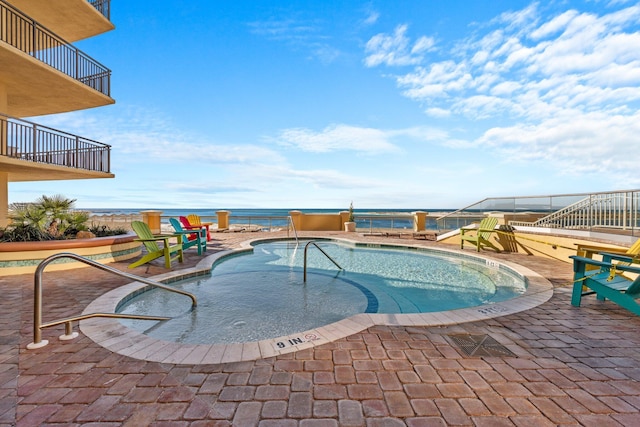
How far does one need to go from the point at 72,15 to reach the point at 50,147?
17.0 feet

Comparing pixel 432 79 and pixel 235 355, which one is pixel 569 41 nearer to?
pixel 432 79

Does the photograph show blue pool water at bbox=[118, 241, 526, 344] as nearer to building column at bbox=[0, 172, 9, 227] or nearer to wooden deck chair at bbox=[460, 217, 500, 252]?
wooden deck chair at bbox=[460, 217, 500, 252]

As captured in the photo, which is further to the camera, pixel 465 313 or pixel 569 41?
pixel 569 41

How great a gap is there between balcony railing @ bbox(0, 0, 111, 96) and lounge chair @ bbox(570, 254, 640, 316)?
14.2m

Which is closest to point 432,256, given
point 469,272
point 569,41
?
point 469,272

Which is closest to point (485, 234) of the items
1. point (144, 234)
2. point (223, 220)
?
point (144, 234)

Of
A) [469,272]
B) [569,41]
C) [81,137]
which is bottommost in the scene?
[469,272]

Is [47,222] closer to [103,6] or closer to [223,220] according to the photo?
[223,220]

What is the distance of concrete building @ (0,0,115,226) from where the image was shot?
8.27 metres

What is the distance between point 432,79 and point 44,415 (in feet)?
35.0

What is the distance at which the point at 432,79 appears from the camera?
8977 mm

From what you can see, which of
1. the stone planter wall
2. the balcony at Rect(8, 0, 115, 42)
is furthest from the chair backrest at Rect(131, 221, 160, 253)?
the balcony at Rect(8, 0, 115, 42)

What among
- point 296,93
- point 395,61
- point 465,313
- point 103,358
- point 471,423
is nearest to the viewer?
point 471,423

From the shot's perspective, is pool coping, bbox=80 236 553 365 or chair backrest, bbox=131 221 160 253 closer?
pool coping, bbox=80 236 553 365
